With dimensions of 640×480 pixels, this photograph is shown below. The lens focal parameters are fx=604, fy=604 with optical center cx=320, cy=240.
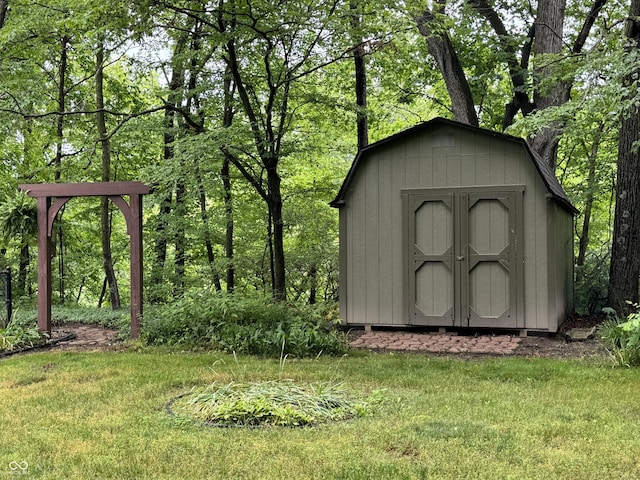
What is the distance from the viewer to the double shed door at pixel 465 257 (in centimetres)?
785

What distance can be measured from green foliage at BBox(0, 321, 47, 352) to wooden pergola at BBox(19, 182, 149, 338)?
0.20 meters

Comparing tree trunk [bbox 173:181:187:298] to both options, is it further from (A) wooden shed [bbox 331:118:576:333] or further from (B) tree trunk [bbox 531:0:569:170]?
(B) tree trunk [bbox 531:0:569:170]

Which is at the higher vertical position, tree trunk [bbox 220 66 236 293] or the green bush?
tree trunk [bbox 220 66 236 293]

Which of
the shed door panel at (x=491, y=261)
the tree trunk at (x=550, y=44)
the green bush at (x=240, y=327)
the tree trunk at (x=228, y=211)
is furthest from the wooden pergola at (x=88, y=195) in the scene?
the tree trunk at (x=550, y=44)

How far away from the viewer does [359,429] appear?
141 inches

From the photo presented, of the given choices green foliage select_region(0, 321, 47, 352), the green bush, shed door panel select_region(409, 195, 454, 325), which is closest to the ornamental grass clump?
the green bush

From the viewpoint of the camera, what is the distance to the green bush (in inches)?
260

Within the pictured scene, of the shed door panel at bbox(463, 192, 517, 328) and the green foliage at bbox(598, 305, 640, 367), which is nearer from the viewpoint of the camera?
the green foliage at bbox(598, 305, 640, 367)

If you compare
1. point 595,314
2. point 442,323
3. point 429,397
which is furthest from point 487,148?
point 429,397

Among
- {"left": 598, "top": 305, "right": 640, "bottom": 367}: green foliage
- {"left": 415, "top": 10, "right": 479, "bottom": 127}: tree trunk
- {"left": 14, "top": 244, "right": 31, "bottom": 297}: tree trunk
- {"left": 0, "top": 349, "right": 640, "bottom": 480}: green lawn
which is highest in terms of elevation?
{"left": 415, "top": 10, "right": 479, "bottom": 127}: tree trunk

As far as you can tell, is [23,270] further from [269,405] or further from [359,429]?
[359,429]

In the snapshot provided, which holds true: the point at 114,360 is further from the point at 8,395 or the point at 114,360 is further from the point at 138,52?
the point at 138,52

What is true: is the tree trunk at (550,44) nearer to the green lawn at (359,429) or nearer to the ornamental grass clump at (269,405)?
the green lawn at (359,429)

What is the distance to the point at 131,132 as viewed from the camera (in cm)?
1106
